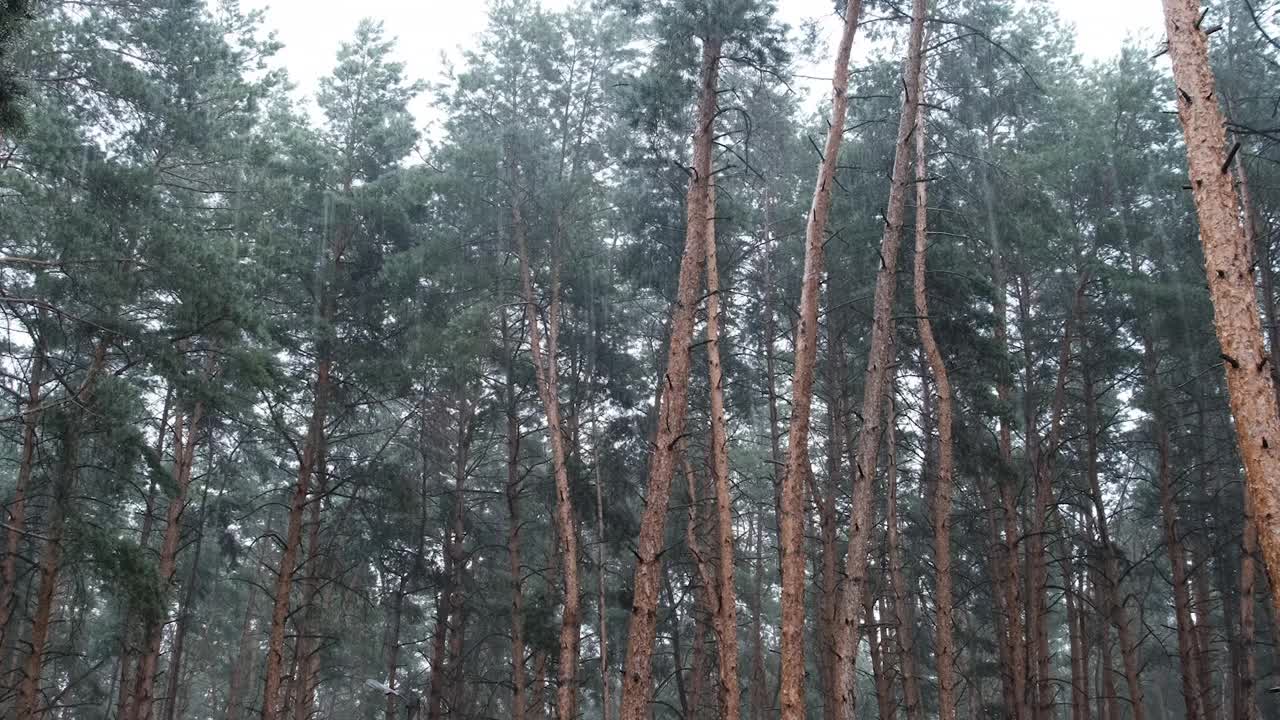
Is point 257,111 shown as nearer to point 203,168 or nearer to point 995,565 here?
point 203,168

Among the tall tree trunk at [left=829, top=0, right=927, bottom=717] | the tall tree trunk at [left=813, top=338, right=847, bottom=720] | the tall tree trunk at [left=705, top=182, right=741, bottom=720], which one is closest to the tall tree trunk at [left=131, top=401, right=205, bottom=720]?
the tall tree trunk at [left=705, top=182, right=741, bottom=720]

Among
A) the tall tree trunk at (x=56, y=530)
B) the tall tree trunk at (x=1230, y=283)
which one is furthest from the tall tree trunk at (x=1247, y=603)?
the tall tree trunk at (x=56, y=530)

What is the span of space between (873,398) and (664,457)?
2439 mm

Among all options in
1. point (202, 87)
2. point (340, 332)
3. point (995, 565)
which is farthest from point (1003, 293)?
point (202, 87)

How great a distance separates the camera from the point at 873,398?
10438 millimetres

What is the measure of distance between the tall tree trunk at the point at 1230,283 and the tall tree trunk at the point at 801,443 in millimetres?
3653

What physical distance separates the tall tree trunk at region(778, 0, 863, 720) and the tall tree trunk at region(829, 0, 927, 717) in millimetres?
85

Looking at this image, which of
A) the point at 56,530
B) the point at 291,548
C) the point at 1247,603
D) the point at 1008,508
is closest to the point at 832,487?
the point at 1008,508

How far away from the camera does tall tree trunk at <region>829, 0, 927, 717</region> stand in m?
9.87

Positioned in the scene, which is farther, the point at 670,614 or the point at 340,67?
the point at 670,614

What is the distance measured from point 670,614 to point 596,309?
671cm

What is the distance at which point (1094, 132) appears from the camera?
1656cm

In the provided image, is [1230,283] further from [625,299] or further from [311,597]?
[311,597]

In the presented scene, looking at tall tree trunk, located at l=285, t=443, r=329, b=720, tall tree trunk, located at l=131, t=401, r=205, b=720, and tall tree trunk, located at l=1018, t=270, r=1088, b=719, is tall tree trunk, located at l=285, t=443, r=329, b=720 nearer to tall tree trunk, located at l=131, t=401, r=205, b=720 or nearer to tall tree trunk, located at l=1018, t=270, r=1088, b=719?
tall tree trunk, located at l=131, t=401, r=205, b=720
